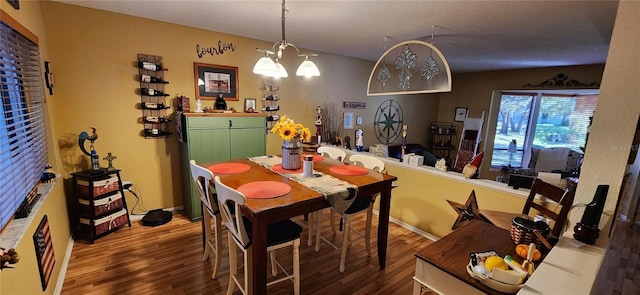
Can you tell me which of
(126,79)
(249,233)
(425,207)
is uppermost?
(126,79)

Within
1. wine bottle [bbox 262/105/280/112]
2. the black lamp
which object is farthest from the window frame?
the black lamp

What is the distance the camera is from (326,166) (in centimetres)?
241

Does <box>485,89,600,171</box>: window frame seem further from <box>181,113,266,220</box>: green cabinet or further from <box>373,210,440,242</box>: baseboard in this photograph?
<box>181,113,266,220</box>: green cabinet

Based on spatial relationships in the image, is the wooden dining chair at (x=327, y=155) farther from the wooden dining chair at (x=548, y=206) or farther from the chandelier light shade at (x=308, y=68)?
the wooden dining chair at (x=548, y=206)

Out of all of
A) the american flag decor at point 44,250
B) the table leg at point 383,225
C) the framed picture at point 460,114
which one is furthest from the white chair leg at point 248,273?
the framed picture at point 460,114

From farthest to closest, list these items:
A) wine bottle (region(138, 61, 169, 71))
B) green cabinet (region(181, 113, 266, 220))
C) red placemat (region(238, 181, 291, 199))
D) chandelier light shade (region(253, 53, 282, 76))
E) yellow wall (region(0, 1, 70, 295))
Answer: green cabinet (region(181, 113, 266, 220))
wine bottle (region(138, 61, 169, 71))
chandelier light shade (region(253, 53, 282, 76))
red placemat (region(238, 181, 291, 199))
yellow wall (region(0, 1, 70, 295))

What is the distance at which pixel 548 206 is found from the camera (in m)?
1.99

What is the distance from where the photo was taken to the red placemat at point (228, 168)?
6.99 feet

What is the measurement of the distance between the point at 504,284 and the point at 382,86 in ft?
6.97

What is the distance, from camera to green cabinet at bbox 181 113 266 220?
111 inches

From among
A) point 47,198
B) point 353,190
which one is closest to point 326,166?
point 353,190

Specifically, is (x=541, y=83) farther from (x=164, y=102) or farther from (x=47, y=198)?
(x=47, y=198)

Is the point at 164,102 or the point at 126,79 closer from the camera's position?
the point at 126,79

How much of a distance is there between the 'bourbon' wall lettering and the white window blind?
1.36m
